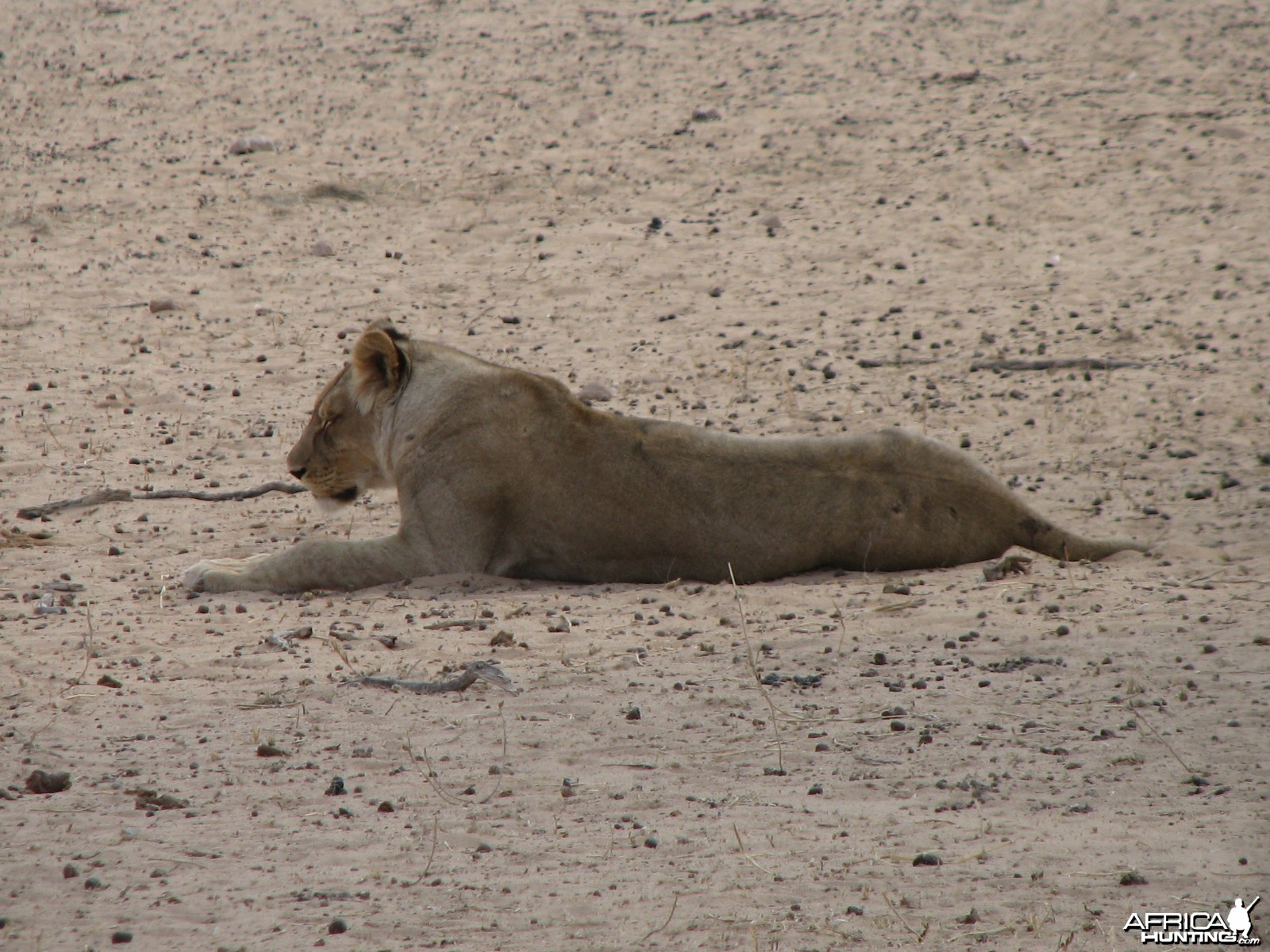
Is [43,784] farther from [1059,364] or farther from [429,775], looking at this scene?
[1059,364]

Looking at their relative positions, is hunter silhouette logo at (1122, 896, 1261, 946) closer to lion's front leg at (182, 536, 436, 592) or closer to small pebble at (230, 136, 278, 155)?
lion's front leg at (182, 536, 436, 592)

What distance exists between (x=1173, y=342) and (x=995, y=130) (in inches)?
189

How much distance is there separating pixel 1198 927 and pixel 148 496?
19.7 feet

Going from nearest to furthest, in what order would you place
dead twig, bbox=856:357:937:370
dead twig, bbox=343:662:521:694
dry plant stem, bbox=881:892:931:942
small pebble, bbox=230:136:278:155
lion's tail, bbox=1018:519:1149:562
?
dry plant stem, bbox=881:892:931:942 < dead twig, bbox=343:662:521:694 < lion's tail, bbox=1018:519:1149:562 < dead twig, bbox=856:357:937:370 < small pebble, bbox=230:136:278:155

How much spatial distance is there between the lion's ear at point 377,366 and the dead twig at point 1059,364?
4.19m

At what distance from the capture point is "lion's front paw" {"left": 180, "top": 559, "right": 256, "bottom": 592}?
6328 mm

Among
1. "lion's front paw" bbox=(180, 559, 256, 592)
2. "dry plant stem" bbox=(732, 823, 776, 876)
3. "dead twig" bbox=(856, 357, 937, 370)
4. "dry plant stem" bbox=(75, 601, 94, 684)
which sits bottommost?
"lion's front paw" bbox=(180, 559, 256, 592)

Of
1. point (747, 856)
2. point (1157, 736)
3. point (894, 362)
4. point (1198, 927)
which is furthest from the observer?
point (894, 362)

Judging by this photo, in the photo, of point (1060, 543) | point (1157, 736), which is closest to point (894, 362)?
point (1060, 543)

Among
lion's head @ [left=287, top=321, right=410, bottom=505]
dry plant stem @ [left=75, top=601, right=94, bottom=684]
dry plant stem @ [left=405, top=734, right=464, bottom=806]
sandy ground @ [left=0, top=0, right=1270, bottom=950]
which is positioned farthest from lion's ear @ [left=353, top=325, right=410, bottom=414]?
dry plant stem @ [left=405, top=734, right=464, bottom=806]

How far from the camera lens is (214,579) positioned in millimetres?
6328

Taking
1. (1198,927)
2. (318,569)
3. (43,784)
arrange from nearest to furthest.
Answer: (1198,927), (43,784), (318,569)

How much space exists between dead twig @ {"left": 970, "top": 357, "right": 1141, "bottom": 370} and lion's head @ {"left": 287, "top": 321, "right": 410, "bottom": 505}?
4220 mm

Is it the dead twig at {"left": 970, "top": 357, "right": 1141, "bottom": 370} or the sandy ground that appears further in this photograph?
the dead twig at {"left": 970, "top": 357, "right": 1141, "bottom": 370}
